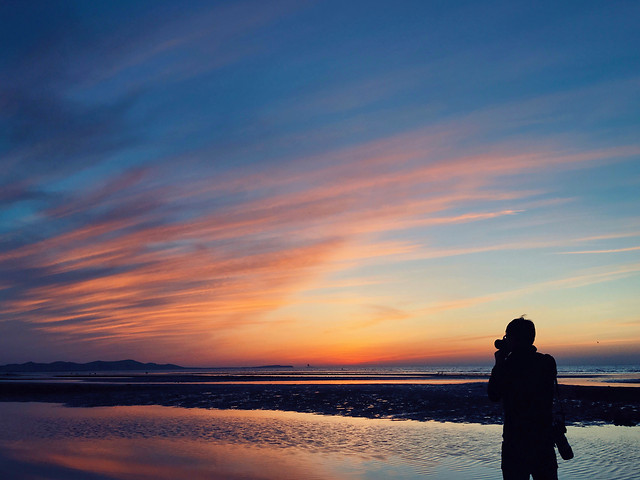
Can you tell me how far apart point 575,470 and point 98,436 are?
53.6ft

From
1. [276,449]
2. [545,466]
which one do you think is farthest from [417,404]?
[545,466]

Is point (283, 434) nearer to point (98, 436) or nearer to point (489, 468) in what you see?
point (98, 436)

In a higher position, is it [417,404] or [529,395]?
[529,395]

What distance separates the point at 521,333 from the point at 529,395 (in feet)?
2.47

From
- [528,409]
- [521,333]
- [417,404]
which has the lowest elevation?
[417,404]

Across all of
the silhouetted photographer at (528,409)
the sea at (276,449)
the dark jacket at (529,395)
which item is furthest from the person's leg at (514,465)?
the sea at (276,449)

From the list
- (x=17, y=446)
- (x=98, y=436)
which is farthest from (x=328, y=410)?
(x=17, y=446)

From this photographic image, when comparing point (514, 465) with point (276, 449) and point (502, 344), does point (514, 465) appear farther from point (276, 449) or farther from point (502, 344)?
point (276, 449)

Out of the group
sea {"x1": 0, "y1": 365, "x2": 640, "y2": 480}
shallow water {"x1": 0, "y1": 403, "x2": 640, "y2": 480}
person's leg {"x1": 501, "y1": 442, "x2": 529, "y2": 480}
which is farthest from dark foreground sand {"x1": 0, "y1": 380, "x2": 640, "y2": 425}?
person's leg {"x1": 501, "y1": 442, "x2": 529, "y2": 480}

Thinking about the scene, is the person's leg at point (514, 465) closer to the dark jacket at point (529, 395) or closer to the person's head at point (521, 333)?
the dark jacket at point (529, 395)

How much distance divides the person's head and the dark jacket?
90mm

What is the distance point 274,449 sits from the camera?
1688cm

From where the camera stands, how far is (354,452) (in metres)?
16.3

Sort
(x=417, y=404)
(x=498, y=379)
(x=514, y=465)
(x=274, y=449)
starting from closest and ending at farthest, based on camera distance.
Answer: (x=514, y=465) < (x=498, y=379) < (x=274, y=449) < (x=417, y=404)
